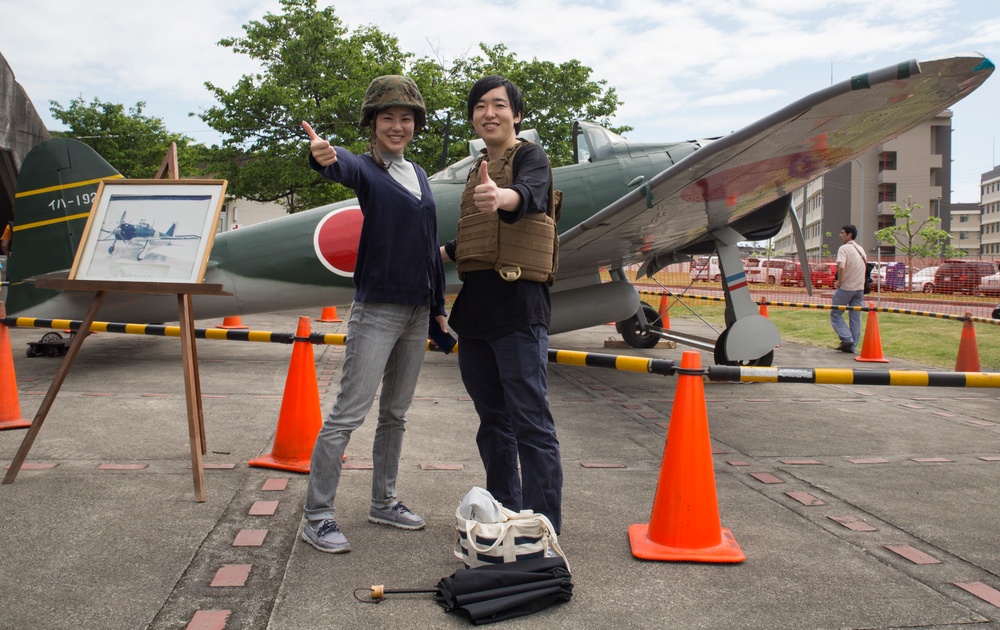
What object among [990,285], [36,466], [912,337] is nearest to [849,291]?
[912,337]

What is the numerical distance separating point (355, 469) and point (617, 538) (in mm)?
1621

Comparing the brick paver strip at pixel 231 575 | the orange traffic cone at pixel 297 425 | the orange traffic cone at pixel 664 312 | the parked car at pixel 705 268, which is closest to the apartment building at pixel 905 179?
the parked car at pixel 705 268

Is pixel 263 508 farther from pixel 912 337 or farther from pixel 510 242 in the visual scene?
pixel 912 337

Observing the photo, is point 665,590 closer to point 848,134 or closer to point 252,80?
point 848,134

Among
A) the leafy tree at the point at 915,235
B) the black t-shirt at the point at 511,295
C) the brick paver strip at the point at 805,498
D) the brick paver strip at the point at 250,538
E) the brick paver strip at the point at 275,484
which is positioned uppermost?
the leafy tree at the point at 915,235

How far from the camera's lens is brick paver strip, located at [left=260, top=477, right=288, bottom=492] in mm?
3512

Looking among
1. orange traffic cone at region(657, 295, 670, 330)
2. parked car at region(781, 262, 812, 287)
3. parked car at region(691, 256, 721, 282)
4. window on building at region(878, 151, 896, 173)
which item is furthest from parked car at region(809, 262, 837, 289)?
window on building at region(878, 151, 896, 173)

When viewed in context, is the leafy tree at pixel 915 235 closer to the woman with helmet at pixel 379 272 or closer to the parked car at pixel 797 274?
the parked car at pixel 797 274

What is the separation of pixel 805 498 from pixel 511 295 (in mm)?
2031

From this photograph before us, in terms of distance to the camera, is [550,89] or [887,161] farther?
[887,161]

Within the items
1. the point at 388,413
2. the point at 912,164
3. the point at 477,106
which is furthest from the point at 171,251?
the point at 912,164

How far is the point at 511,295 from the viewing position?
8.64 feet

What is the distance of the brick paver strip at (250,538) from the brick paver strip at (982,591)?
2.62 m

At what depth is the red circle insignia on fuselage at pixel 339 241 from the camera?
741 centimetres
